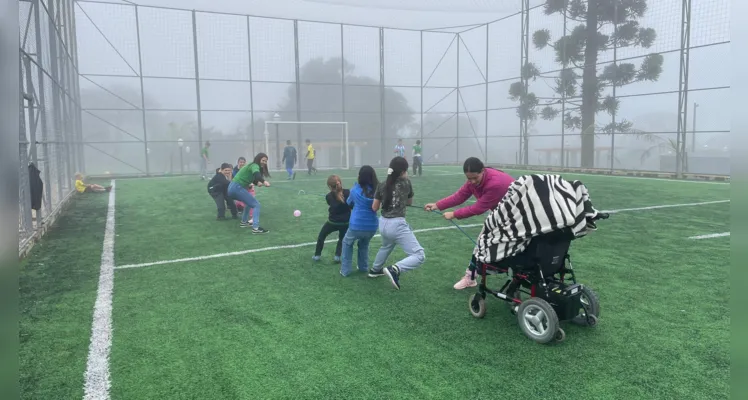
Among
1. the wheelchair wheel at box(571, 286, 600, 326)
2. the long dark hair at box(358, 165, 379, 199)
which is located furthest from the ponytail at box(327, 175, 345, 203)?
the wheelchair wheel at box(571, 286, 600, 326)

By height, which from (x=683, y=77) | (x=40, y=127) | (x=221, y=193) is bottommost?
(x=221, y=193)

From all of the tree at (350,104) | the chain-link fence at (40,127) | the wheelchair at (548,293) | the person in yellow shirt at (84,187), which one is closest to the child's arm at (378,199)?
the wheelchair at (548,293)

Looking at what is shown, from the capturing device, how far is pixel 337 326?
451cm

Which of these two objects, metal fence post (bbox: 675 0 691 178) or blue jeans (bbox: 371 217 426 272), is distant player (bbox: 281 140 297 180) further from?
blue jeans (bbox: 371 217 426 272)

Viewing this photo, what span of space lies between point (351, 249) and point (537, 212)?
9.12 feet

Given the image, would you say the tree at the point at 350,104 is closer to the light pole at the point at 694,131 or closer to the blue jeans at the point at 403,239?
the light pole at the point at 694,131

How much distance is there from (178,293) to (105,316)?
840 millimetres

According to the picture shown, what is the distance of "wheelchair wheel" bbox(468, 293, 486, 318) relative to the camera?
4.64 metres

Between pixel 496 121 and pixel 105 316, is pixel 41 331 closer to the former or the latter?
pixel 105 316

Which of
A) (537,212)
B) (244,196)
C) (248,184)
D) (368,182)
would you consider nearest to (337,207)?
(368,182)

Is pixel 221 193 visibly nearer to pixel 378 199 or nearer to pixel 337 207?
pixel 337 207

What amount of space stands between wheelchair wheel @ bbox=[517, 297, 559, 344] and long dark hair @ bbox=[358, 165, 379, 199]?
235 centimetres

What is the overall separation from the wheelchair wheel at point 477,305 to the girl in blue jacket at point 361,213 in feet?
5.71

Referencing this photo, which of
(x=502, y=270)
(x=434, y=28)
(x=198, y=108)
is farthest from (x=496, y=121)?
(x=502, y=270)
